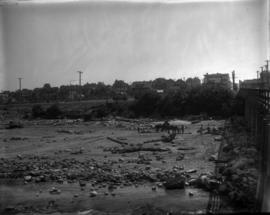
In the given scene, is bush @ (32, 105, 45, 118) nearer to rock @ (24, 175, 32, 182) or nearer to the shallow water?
rock @ (24, 175, 32, 182)

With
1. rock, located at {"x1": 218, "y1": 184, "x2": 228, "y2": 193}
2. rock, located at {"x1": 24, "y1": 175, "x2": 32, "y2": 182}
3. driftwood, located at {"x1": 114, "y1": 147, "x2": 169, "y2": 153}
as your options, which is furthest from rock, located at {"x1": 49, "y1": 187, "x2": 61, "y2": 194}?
driftwood, located at {"x1": 114, "y1": 147, "x2": 169, "y2": 153}

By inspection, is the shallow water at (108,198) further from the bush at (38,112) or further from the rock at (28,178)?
the bush at (38,112)

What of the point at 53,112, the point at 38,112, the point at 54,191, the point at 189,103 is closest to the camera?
the point at 54,191

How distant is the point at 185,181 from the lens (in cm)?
1171

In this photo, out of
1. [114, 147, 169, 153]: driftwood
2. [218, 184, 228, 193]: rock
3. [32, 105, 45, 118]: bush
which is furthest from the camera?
[32, 105, 45, 118]: bush

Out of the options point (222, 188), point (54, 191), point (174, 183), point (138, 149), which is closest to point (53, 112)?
point (138, 149)

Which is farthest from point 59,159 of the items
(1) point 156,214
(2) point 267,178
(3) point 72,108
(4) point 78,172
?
(3) point 72,108

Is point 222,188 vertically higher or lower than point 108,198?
higher

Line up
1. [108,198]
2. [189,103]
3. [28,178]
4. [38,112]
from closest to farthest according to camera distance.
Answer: [108,198], [28,178], [189,103], [38,112]

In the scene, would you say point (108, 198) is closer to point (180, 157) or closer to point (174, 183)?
point (174, 183)

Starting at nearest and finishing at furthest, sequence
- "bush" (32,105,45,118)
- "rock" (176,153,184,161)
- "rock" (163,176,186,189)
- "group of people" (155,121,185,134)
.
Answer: "rock" (163,176,186,189)
"rock" (176,153,184,161)
"group of people" (155,121,185,134)
"bush" (32,105,45,118)

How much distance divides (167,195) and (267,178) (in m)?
3.91

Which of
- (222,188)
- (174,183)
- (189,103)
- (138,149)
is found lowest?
(138,149)

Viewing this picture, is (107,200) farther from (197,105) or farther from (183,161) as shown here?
(197,105)
